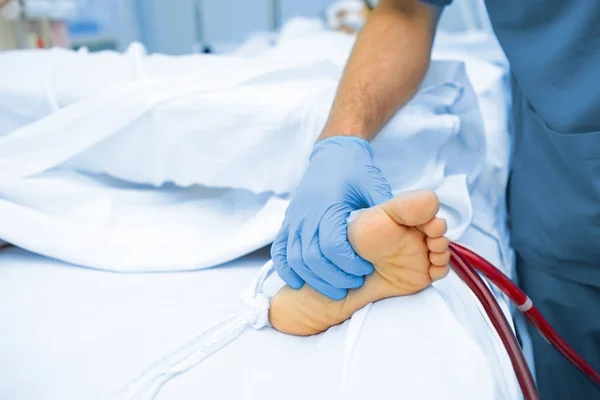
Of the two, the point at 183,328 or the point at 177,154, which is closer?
the point at 183,328

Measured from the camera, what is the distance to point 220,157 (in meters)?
0.75

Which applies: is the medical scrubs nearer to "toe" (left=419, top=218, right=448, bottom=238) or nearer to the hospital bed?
the hospital bed

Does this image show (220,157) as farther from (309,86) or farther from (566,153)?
(566,153)

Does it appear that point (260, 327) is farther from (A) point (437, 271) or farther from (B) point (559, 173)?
(B) point (559, 173)

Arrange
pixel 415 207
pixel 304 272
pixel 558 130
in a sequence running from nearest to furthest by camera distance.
A: 1. pixel 415 207
2. pixel 304 272
3. pixel 558 130

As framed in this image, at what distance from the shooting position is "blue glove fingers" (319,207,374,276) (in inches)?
18.0

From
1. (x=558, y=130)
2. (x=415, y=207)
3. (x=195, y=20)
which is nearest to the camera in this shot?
(x=415, y=207)

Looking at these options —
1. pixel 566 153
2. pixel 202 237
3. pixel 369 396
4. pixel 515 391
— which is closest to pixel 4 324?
pixel 202 237

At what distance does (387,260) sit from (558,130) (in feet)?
1.25

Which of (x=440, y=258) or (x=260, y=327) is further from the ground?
(x=440, y=258)

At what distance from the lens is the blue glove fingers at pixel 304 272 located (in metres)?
0.49

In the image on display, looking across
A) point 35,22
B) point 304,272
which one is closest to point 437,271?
point 304,272

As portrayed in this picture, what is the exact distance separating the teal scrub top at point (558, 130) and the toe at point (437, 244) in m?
0.32

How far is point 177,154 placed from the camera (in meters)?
0.76
